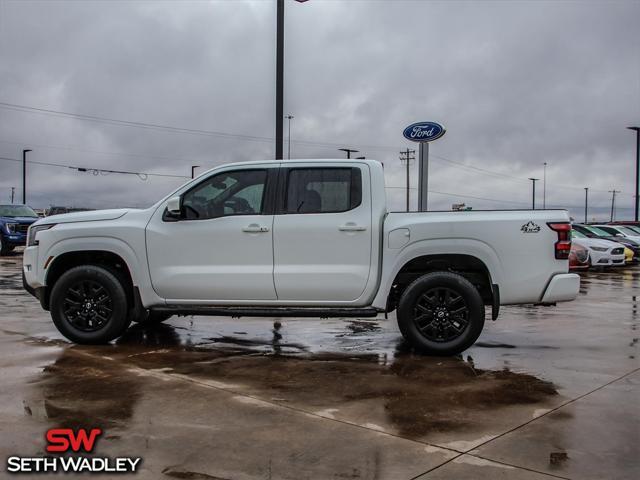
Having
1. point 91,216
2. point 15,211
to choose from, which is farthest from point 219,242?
point 15,211

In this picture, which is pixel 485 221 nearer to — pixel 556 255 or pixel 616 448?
pixel 556 255

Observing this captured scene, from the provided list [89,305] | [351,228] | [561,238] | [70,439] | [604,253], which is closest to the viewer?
[70,439]

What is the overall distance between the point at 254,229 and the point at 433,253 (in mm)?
1904

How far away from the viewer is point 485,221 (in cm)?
651

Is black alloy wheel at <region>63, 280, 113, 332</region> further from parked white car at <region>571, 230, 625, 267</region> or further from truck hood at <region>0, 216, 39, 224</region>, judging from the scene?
truck hood at <region>0, 216, 39, 224</region>

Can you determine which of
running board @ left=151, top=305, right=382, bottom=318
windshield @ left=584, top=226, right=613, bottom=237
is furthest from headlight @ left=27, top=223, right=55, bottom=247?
windshield @ left=584, top=226, right=613, bottom=237

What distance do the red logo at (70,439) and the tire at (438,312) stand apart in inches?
133

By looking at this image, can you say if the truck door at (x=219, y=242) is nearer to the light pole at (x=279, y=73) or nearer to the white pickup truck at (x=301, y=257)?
the white pickup truck at (x=301, y=257)

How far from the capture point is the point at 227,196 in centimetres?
699

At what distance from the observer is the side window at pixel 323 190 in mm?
6773

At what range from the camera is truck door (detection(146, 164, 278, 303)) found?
22.1ft

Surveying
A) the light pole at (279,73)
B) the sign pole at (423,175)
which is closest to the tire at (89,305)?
the light pole at (279,73)

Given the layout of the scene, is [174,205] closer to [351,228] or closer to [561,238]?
[351,228]

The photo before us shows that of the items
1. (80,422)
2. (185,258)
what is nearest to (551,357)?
(185,258)
